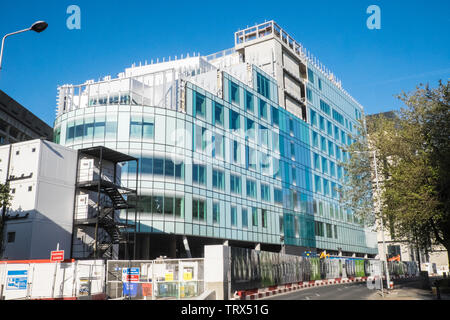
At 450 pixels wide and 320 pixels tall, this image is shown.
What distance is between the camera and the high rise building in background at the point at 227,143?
149ft

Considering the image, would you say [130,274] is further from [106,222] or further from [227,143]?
[227,143]

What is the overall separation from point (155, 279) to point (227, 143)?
29468 millimetres

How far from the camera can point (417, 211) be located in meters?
27.4

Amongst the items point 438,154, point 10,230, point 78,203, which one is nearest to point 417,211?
point 438,154

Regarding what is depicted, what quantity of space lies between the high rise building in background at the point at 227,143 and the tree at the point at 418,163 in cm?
1919

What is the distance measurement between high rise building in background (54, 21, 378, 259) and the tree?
63.0 ft

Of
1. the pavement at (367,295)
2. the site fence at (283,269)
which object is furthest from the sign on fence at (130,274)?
the pavement at (367,295)

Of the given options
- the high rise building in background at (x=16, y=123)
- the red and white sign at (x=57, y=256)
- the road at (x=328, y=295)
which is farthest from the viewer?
the high rise building in background at (x=16, y=123)

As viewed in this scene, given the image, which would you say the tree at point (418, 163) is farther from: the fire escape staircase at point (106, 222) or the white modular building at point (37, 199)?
the white modular building at point (37, 199)

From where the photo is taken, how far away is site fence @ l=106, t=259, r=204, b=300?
25.5 meters

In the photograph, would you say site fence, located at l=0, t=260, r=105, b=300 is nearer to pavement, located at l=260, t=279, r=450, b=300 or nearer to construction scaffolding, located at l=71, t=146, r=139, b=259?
construction scaffolding, located at l=71, t=146, r=139, b=259

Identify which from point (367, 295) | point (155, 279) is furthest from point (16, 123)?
point (367, 295)

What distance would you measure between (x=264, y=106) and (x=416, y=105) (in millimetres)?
32122
